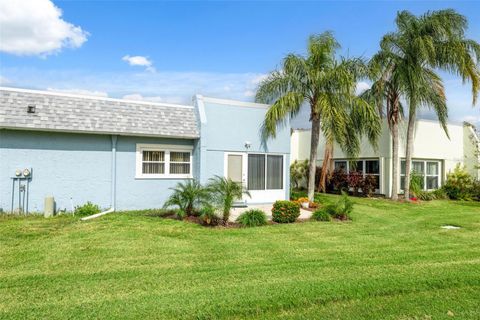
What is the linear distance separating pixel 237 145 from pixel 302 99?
327 cm

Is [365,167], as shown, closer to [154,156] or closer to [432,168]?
[432,168]

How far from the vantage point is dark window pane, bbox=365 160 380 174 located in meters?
20.3

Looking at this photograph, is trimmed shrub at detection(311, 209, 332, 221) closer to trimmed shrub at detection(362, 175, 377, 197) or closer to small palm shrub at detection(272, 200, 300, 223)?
small palm shrub at detection(272, 200, 300, 223)

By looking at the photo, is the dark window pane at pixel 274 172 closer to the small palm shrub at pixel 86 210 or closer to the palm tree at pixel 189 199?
the palm tree at pixel 189 199

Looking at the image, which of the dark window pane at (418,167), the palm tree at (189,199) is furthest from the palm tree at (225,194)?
the dark window pane at (418,167)

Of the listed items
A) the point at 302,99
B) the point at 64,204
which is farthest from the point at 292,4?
the point at 64,204

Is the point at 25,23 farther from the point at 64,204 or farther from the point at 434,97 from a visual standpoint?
the point at 434,97

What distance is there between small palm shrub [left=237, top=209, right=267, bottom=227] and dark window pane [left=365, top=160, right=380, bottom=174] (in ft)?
39.4

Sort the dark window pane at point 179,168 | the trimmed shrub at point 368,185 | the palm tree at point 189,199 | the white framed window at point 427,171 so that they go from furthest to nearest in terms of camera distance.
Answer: the white framed window at point 427,171 → the trimmed shrub at point 368,185 → the dark window pane at point 179,168 → the palm tree at point 189,199

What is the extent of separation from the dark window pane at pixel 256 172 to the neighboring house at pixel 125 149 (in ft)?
0.14

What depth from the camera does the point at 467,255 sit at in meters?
7.26

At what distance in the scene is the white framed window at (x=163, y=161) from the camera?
43.3 feet

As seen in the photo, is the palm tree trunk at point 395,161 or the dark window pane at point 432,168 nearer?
the palm tree trunk at point 395,161

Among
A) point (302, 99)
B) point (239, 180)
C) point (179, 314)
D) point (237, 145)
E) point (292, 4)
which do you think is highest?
point (292, 4)
